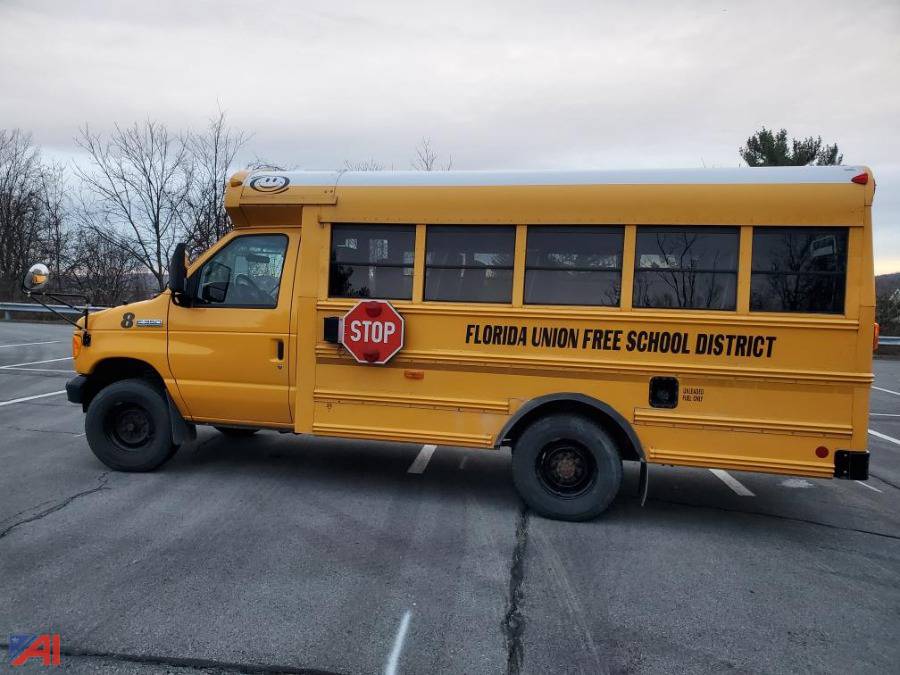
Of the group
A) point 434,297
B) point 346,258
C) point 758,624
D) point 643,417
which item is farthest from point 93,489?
point 758,624

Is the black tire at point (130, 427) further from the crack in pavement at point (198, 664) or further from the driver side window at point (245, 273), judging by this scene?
the crack in pavement at point (198, 664)

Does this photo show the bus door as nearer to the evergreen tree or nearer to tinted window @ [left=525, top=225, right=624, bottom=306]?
tinted window @ [left=525, top=225, right=624, bottom=306]

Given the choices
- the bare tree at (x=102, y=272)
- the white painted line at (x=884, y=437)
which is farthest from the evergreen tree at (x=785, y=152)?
the bare tree at (x=102, y=272)

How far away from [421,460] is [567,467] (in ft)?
6.87

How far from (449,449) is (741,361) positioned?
3485mm

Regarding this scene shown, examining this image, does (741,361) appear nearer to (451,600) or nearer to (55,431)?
(451,600)

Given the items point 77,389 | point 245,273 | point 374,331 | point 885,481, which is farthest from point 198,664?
point 885,481

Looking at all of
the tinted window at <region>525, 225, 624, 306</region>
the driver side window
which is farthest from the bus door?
the tinted window at <region>525, 225, 624, 306</region>

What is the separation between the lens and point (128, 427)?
225 inches

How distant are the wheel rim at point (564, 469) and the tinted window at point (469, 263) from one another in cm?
124

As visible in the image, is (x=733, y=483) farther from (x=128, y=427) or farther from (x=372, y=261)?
(x=128, y=427)

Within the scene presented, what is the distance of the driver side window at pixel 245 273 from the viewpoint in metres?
5.32

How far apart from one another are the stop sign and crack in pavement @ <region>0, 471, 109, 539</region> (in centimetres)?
252

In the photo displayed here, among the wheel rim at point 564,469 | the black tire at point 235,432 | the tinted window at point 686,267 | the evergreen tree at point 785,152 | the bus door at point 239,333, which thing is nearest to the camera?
the tinted window at point 686,267
